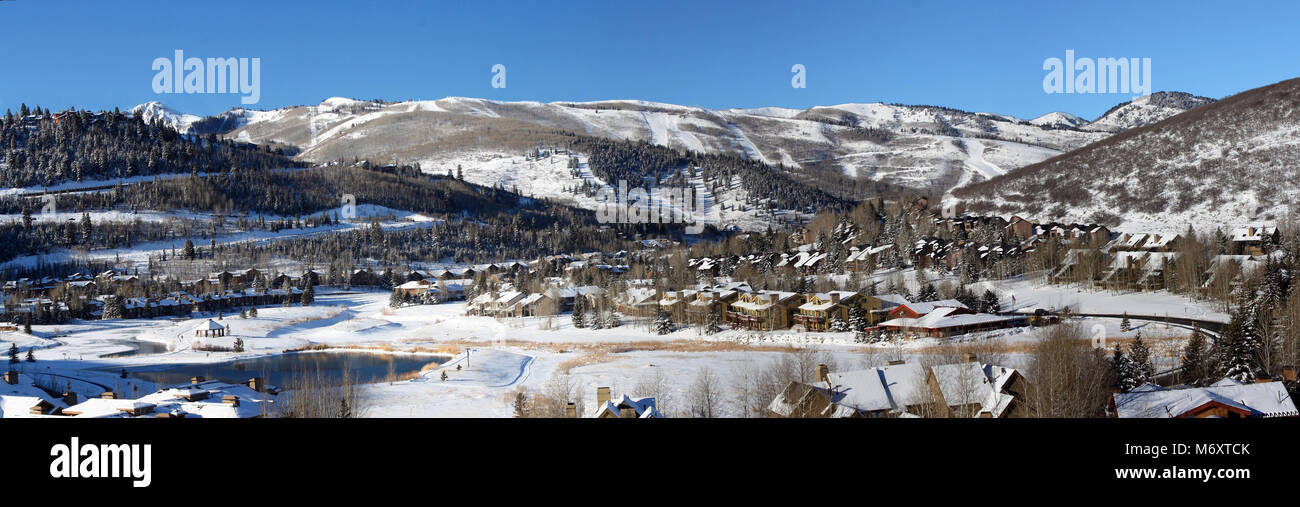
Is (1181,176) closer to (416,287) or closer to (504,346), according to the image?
(416,287)

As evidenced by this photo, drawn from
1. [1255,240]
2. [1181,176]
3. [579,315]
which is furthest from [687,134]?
[579,315]

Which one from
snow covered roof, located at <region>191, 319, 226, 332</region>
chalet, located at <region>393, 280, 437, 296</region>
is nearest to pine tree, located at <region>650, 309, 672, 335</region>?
snow covered roof, located at <region>191, 319, 226, 332</region>

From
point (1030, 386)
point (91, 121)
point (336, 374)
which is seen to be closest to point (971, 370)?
point (1030, 386)

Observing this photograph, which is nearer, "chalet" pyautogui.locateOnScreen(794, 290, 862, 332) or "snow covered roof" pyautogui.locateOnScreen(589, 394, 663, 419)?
"snow covered roof" pyautogui.locateOnScreen(589, 394, 663, 419)

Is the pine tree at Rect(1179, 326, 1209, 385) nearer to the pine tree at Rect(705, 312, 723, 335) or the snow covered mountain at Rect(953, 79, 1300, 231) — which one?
the pine tree at Rect(705, 312, 723, 335)

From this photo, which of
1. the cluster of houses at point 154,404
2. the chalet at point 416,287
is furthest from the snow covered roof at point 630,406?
the chalet at point 416,287

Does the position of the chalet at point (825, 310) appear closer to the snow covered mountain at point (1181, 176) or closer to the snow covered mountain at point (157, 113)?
the snow covered mountain at point (157, 113)
